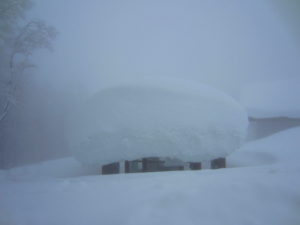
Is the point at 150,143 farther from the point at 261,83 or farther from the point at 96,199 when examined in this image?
the point at 261,83

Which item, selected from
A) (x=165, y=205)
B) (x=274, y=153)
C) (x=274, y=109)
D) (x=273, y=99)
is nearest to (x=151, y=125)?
(x=165, y=205)

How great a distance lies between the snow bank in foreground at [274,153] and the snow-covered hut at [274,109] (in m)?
2.15

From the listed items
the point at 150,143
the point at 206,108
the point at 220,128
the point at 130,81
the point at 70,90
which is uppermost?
the point at 70,90

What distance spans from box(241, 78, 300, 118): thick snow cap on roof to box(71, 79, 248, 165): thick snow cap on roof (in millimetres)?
9474

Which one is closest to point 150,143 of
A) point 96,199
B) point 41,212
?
point 96,199

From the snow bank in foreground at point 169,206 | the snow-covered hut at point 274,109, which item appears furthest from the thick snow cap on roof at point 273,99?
the snow bank in foreground at point 169,206

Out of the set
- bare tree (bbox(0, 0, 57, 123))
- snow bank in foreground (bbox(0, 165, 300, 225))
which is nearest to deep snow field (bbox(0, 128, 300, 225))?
snow bank in foreground (bbox(0, 165, 300, 225))

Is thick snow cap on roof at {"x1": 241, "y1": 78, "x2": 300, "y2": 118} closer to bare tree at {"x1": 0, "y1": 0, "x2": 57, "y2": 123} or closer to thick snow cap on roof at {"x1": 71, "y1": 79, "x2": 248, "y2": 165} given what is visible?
thick snow cap on roof at {"x1": 71, "y1": 79, "x2": 248, "y2": 165}

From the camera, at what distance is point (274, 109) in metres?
11.7

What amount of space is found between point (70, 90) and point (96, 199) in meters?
14.7

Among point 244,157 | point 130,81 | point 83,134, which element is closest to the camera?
point 83,134

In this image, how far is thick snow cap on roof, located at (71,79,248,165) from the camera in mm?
3660

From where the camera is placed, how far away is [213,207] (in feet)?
3.72

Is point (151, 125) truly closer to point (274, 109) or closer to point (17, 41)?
point (17, 41)
